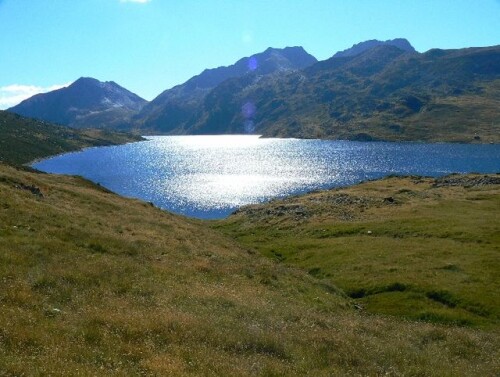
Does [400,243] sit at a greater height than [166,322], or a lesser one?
lesser

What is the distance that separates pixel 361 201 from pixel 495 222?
106ft

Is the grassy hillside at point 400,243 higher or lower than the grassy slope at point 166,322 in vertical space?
lower

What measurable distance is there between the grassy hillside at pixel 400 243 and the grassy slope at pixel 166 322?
36.0ft

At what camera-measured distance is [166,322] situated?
17.2 meters

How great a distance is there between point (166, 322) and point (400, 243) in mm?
50218

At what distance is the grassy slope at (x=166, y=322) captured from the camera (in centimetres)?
1372

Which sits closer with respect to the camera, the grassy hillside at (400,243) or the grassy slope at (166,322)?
the grassy slope at (166,322)

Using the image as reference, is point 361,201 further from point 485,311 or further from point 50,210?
point 50,210

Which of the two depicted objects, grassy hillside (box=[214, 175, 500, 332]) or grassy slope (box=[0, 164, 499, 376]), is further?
grassy hillside (box=[214, 175, 500, 332])

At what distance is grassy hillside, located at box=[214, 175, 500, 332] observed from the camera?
42.2m

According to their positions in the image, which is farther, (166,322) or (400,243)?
(400,243)

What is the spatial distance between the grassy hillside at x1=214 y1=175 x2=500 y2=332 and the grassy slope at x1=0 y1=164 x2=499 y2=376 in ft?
36.0

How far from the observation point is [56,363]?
11820 mm

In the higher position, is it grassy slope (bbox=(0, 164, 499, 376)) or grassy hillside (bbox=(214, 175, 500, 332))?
grassy slope (bbox=(0, 164, 499, 376))
